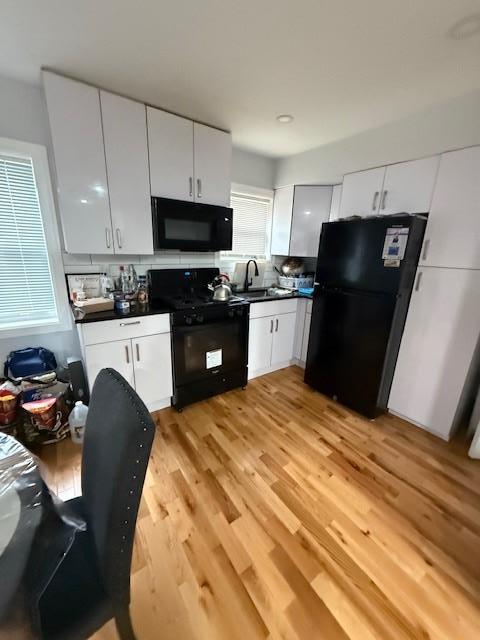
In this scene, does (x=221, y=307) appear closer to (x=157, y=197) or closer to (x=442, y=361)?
(x=157, y=197)

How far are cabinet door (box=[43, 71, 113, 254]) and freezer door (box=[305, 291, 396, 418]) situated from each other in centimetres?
196

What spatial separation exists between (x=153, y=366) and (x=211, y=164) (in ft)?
6.09

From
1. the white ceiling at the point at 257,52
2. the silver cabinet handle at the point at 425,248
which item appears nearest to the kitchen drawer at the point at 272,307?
the silver cabinet handle at the point at 425,248

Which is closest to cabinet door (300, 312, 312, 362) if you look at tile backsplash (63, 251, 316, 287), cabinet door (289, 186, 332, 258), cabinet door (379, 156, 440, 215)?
cabinet door (289, 186, 332, 258)

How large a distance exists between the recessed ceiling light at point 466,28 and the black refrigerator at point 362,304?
870 millimetres

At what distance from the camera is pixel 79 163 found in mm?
1805

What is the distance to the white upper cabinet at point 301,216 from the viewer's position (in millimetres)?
2918

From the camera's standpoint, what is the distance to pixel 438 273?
1908mm

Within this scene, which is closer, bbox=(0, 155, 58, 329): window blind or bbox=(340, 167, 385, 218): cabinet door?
bbox=(0, 155, 58, 329): window blind

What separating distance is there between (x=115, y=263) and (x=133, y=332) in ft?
2.43

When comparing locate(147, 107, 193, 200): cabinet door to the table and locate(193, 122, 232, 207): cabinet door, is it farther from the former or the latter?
the table

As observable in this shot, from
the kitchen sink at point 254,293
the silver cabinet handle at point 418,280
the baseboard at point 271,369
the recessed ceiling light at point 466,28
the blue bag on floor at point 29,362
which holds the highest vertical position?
the recessed ceiling light at point 466,28

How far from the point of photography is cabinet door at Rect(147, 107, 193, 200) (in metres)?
2.03

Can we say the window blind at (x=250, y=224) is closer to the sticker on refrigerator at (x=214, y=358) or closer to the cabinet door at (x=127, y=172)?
the cabinet door at (x=127, y=172)
